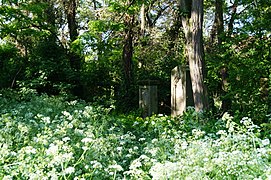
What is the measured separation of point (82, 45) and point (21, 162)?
8.32m

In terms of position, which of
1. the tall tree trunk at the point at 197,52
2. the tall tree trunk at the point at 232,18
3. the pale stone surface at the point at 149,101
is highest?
the tall tree trunk at the point at 232,18

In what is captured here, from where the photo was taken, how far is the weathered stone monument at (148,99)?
10023 mm

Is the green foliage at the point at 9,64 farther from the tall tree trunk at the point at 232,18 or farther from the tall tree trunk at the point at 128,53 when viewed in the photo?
the tall tree trunk at the point at 232,18

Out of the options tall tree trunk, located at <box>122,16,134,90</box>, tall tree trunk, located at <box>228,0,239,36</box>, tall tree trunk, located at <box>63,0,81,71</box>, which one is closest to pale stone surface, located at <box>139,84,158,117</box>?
tall tree trunk, located at <box>122,16,134,90</box>

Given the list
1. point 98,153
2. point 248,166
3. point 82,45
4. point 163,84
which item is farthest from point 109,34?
point 248,166

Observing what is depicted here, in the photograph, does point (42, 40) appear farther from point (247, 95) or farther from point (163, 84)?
point (247, 95)

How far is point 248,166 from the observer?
2.64 meters

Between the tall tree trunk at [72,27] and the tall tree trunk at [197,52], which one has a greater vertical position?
the tall tree trunk at [72,27]

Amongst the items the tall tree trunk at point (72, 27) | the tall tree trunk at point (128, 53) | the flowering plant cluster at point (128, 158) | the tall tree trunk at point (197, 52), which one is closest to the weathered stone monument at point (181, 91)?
the tall tree trunk at point (197, 52)

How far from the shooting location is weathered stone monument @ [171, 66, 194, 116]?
8609mm

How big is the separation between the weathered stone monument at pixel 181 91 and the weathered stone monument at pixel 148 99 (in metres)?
1.18

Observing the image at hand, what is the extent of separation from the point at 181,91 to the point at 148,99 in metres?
1.55

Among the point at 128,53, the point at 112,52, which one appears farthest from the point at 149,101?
the point at 112,52

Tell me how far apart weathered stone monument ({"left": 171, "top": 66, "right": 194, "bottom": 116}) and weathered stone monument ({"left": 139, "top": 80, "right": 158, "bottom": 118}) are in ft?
3.86
